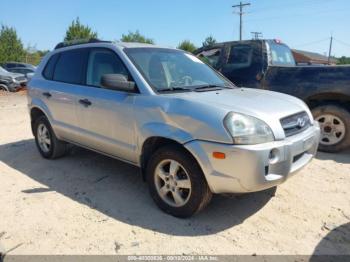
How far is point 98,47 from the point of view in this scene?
437cm

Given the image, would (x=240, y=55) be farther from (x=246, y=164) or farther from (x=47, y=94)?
(x=246, y=164)

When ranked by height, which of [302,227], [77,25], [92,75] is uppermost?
[77,25]

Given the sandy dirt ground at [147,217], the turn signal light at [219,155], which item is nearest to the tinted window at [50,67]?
the sandy dirt ground at [147,217]

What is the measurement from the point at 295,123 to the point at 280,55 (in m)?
3.54

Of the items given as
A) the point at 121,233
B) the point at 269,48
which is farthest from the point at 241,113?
the point at 269,48

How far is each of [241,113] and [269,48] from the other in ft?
12.0

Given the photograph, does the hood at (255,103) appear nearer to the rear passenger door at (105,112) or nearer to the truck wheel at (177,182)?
the truck wheel at (177,182)

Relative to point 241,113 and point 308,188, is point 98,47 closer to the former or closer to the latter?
point 241,113

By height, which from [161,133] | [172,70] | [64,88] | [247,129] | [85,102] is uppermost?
[172,70]

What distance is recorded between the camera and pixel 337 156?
18.0 feet

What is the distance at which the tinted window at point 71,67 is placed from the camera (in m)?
4.58

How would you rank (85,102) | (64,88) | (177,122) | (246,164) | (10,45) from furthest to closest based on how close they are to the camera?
(10,45)
(64,88)
(85,102)
(177,122)
(246,164)

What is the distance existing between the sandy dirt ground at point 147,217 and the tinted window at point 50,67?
1.46m

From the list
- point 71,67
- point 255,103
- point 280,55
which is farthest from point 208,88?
point 280,55
